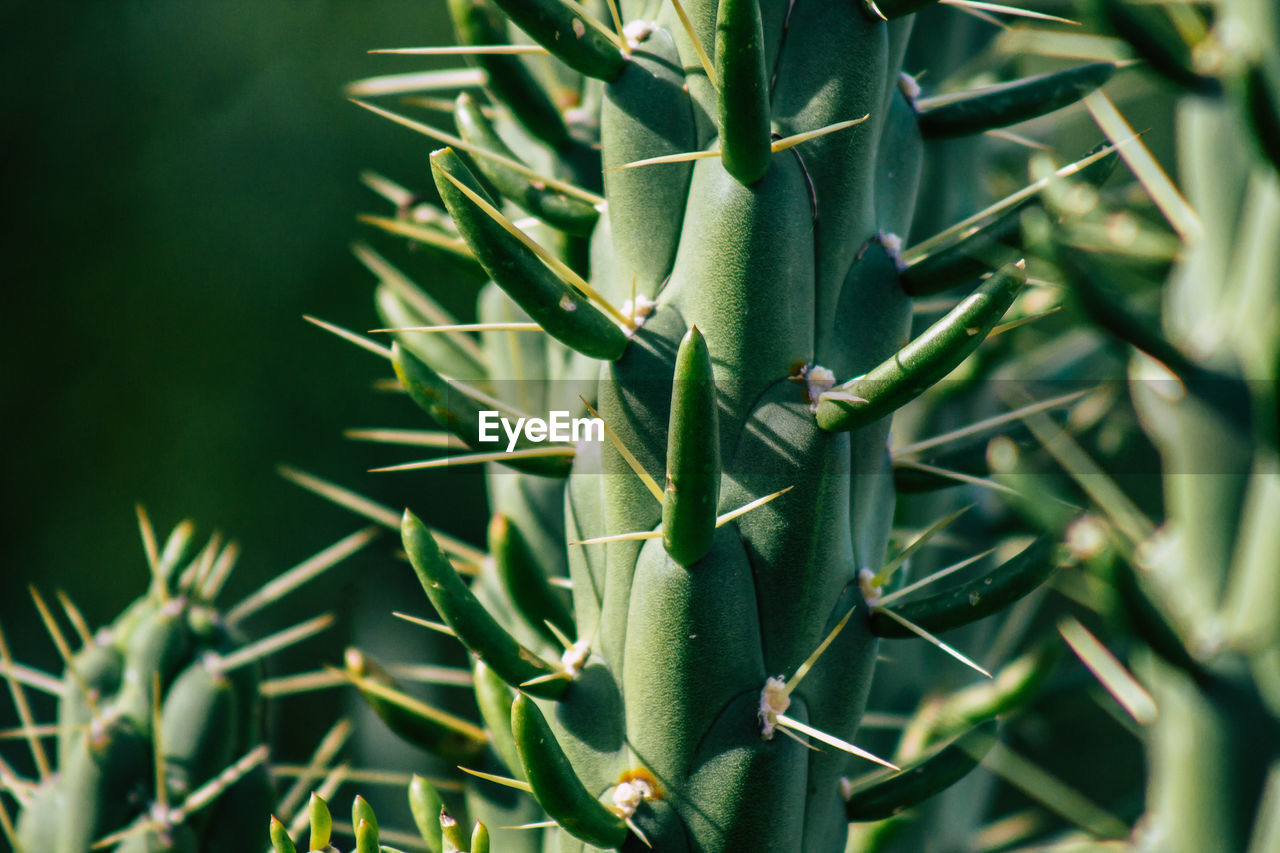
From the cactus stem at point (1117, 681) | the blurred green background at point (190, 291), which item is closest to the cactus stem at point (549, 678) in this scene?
the cactus stem at point (1117, 681)

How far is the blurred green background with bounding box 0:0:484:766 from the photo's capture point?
4.67 ft

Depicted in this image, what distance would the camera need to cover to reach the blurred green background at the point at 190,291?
142 cm

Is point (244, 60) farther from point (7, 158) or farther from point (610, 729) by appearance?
point (610, 729)

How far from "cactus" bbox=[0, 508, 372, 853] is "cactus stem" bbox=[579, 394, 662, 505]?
0.27 m

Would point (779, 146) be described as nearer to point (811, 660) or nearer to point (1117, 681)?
point (811, 660)

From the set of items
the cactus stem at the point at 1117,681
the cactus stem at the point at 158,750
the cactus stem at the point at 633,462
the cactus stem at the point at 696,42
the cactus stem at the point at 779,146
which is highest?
the cactus stem at the point at 696,42

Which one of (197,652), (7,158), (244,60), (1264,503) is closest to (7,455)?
(7,158)

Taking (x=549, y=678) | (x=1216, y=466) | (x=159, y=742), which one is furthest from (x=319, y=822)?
(x=1216, y=466)

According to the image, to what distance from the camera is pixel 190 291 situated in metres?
1.56

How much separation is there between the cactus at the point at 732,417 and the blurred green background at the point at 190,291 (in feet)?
3.51

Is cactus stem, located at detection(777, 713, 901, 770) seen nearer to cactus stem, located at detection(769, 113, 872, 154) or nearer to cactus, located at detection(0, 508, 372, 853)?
cactus stem, located at detection(769, 113, 872, 154)

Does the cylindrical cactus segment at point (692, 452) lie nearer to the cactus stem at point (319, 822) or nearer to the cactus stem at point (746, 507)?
the cactus stem at point (746, 507)

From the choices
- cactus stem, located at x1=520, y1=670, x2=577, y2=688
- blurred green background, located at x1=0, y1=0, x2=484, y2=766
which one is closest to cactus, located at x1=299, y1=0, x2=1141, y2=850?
cactus stem, located at x1=520, y1=670, x2=577, y2=688

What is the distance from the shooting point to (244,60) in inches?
64.9
